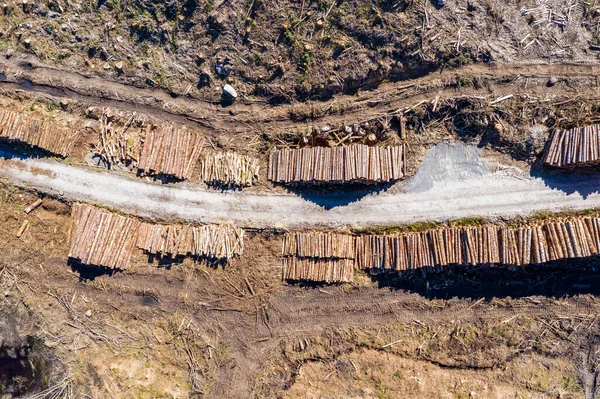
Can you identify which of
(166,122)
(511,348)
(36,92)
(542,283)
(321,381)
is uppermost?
(36,92)

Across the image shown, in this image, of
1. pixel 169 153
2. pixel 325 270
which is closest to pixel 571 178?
pixel 325 270

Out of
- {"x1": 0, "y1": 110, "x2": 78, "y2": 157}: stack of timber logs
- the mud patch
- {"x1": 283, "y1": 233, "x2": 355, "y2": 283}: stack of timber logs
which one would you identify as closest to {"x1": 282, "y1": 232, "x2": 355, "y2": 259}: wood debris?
{"x1": 283, "y1": 233, "x2": 355, "y2": 283}: stack of timber logs

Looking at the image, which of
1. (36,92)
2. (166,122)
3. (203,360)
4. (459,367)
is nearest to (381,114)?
(166,122)

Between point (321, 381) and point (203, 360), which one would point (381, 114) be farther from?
point (203, 360)

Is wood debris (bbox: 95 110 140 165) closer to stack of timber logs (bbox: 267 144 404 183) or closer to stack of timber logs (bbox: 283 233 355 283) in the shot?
stack of timber logs (bbox: 267 144 404 183)

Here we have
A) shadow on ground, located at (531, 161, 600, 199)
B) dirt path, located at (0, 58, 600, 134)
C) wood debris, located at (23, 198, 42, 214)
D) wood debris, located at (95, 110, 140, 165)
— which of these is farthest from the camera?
wood debris, located at (23, 198, 42, 214)

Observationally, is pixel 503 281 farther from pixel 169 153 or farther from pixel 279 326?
pixel 169 153
